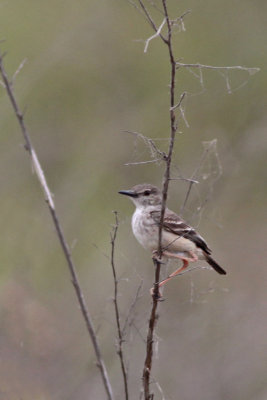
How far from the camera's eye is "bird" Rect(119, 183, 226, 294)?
17.0 feet

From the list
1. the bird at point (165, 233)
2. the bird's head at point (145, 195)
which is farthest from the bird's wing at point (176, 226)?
the bird's head at point (145, 195)

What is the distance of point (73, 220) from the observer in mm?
8227

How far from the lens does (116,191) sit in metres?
8.43

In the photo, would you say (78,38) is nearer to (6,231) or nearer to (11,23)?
(11,23)

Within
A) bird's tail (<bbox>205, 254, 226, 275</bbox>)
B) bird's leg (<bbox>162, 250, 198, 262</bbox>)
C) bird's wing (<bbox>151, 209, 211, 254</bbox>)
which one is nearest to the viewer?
bird's leg (<bbox>162, 250, 198, 262</bbox>)

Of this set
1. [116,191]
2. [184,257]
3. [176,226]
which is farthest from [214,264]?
[116,191]

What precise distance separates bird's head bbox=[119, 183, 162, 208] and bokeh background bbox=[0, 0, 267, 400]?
0.55 meters

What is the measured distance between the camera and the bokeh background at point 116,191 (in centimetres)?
683

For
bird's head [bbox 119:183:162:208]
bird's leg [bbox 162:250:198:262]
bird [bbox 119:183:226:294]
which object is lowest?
bird's leg [bbox 162:250:198:262]

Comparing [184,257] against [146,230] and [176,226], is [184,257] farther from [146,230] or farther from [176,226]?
[146,230]

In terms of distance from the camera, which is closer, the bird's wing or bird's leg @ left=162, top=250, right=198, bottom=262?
bird's leg @ left=162, top=250, right=198, bottom=262

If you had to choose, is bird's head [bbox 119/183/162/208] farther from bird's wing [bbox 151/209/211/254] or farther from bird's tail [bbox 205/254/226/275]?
bird's tail [bbox 205/254/226/275]

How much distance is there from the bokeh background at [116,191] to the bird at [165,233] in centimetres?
66

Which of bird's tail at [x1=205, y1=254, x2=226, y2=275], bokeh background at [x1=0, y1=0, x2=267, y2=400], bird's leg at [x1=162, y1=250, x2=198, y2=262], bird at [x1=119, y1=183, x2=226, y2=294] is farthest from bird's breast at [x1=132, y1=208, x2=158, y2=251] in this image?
bokeh background at [x1=0, y1=0, x2=267, y2=400]
